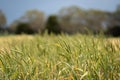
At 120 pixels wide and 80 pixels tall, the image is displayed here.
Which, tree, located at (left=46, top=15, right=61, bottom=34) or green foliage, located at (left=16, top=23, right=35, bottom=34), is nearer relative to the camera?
tree, located at (left=46, top=15, right=61, bottom=34)

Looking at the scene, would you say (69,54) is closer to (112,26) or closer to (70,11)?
(112,26)

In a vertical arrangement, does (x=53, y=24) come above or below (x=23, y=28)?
above

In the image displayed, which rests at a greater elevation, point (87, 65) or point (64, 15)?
point (87, 65)

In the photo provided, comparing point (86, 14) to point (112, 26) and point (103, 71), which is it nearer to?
point (112, 26)

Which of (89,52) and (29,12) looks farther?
(29,12)

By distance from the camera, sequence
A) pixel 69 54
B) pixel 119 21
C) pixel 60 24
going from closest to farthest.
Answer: pixel 69 54, pixel 119 21, pixel 60 24

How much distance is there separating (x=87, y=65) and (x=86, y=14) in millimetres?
25850

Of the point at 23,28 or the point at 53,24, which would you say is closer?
the point at 53,24

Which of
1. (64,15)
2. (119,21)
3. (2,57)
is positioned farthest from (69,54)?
(64,15)

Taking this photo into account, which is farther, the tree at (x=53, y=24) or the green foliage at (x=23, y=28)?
the green foliage at (x=23, y=28)

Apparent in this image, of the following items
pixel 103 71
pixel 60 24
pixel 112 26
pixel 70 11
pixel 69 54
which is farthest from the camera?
pixel 70 11

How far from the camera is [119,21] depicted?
2450 centimetres

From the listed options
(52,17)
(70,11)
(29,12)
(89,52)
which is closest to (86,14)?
(70,11)

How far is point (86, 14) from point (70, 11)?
75.5 inches
